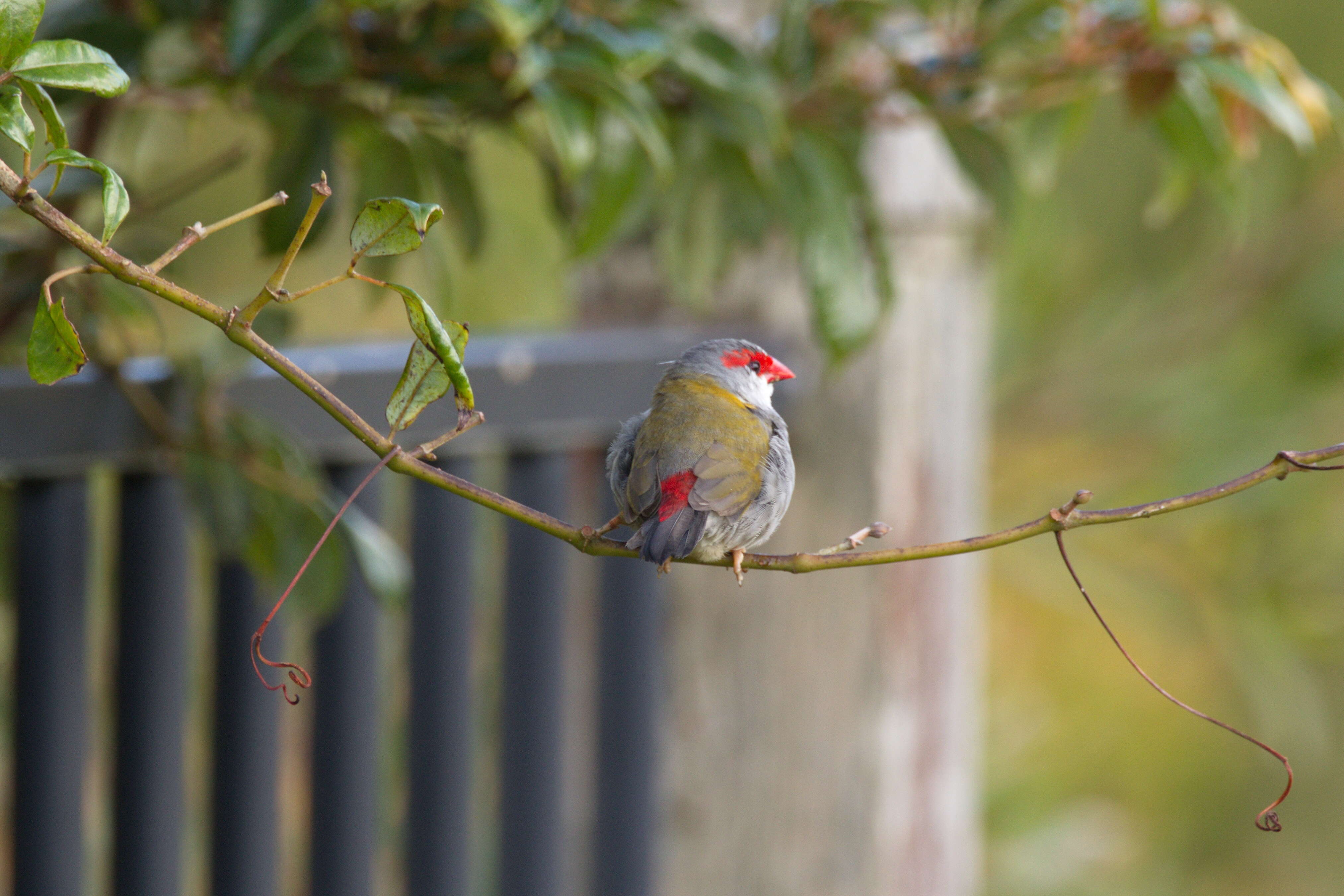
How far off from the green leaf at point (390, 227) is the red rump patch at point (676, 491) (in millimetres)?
209

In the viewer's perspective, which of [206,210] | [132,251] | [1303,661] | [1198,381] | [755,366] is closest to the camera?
[755,366]

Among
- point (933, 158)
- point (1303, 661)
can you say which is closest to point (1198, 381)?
point (1303, 661)

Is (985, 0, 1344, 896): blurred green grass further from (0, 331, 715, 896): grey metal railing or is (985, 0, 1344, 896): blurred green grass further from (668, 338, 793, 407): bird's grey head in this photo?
(668, 338, 793, 407): bird's grey head

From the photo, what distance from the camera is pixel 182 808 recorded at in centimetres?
102

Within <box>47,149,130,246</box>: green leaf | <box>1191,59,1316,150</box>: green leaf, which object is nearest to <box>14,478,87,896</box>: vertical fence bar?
<box>47,149,130,246</box>: green leaf

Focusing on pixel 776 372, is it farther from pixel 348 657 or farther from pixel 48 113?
pixel 348 657

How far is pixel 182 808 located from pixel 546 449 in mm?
469

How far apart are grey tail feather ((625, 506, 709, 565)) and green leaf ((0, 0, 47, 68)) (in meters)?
0.28

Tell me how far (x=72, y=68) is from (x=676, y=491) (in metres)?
0.30

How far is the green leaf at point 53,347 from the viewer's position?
41cm

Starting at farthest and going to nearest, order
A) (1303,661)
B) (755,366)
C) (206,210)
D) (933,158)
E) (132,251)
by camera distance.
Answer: (1303,661)
(206,210)
(933,158)
(132,251)
(755,366)

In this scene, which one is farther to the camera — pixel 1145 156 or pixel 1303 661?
pixel 1303 661

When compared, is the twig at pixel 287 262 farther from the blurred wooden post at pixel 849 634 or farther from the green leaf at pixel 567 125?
the blurred wooden post at pixel 849 634

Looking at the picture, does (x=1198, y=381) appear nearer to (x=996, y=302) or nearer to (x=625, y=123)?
(x=996, y=302)
